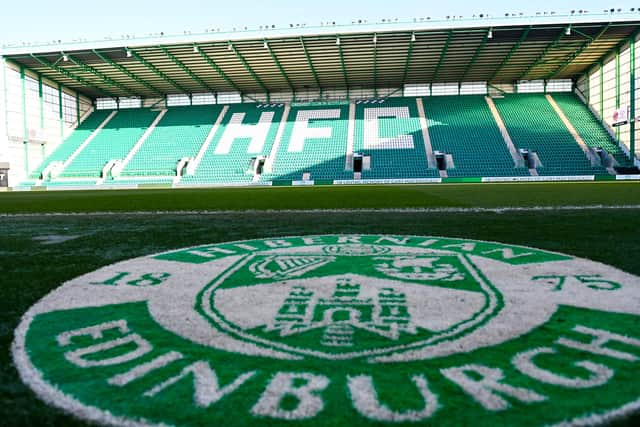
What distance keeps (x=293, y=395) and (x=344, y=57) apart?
114 ft

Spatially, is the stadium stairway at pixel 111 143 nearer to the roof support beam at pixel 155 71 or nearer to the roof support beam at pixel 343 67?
the roof support beam at pixel 155 71

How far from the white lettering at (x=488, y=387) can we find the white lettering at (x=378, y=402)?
0.13m

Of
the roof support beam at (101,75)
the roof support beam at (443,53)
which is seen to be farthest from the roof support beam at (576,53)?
the roof support beam at (101,75)

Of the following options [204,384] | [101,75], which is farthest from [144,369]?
[101,75]

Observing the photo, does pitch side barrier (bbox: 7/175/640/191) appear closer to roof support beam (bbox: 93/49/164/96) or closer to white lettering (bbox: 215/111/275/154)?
white lettering (bbox: 215/111/275/154)

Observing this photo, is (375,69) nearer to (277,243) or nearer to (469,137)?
(469,137)

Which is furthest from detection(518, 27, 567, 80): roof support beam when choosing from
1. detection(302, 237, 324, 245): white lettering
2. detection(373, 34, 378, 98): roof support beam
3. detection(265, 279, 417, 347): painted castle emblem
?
detection(265, 279, 417, 347): painted castle emblem

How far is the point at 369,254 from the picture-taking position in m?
4.19

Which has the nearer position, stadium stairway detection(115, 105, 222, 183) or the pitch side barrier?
the pitch side barrier

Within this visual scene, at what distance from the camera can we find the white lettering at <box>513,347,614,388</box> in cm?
165

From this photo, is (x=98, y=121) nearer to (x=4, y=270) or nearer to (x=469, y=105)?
(x=469, y=105)

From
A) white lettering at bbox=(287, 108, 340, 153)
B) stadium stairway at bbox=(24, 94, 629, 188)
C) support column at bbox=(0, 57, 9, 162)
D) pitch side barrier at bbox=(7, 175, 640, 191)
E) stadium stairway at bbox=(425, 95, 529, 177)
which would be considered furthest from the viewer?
white lettering at bbox=(287, 108, 340, 153)

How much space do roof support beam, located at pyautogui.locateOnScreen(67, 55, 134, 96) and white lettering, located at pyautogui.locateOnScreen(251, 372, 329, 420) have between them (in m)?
38.1

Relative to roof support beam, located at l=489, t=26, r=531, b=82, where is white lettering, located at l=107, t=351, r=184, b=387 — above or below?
below
